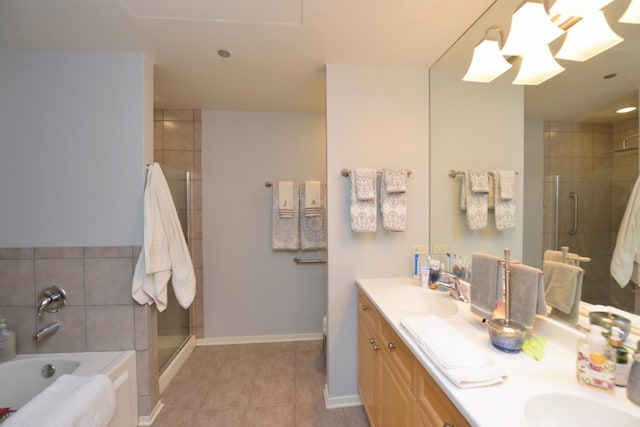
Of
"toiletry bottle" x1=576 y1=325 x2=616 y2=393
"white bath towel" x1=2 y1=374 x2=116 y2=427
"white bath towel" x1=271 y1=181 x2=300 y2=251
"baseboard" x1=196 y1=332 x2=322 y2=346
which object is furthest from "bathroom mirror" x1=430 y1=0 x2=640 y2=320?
"white bath towel" x1=2 y1=374 x2=116 y2=427

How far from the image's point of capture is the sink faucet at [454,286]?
1.41 m

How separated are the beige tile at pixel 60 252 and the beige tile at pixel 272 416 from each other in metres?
1.58

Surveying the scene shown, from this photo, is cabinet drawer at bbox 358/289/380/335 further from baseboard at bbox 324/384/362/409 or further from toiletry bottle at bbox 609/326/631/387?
toiletry bottle at bbox 609/326/631/387

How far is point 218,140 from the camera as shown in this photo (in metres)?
2.59

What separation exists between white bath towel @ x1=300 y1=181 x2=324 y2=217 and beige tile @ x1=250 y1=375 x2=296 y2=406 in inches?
57.8

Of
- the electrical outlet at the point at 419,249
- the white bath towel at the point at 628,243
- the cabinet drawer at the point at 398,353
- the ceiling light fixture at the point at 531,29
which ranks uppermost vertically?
the ceiling light fixture at the point at 531,29

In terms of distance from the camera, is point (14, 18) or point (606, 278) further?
Result: point (14, 18)

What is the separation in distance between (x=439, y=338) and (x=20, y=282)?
250 cm

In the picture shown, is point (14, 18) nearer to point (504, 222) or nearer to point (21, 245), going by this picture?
point (21, 245)

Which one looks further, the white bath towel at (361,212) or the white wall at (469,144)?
the white bath towel at (361,212)

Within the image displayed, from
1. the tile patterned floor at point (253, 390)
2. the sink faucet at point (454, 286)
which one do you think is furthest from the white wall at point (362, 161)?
the sink faucet at point (454, 286)

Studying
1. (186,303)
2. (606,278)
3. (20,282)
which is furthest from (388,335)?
(20,282)

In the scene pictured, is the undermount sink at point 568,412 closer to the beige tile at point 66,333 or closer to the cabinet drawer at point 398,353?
the cabinet drawer at point 398,353

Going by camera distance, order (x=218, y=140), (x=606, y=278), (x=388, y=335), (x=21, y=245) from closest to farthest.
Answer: (x=606, y=278), (x=388, y=335), (x=21, y=245), (x=218, y=140)
